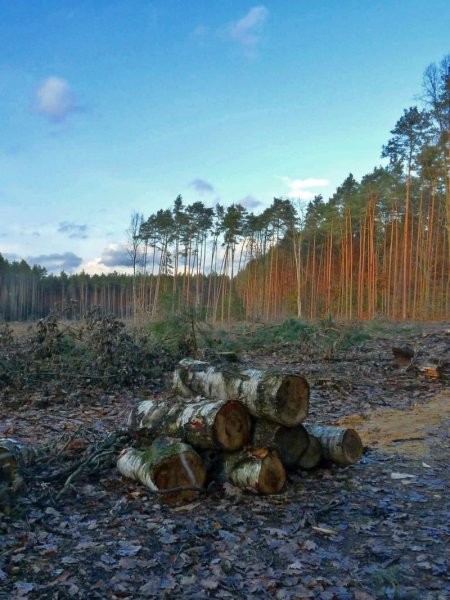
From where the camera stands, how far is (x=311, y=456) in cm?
491

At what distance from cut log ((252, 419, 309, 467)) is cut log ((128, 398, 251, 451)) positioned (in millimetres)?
112

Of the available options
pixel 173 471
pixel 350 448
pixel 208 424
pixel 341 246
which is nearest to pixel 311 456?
pixel 350 448

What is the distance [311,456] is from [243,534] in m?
1.44

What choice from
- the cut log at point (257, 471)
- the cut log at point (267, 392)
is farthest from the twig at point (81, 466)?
the cut log at point (257, 471)

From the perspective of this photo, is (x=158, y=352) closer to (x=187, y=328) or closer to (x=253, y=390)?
(x=187, y=328)

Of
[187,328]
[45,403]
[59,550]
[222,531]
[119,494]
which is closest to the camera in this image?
[59,550]

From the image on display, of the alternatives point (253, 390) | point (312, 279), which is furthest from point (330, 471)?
point (312, 279)

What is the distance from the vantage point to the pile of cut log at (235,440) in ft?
14.3

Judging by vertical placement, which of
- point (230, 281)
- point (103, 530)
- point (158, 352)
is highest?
point (230, 281)

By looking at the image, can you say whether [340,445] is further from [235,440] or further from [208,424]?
[208,424]

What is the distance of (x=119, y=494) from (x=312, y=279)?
40671mm

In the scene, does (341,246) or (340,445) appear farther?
(341,246)

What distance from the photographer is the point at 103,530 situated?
3.80 meters

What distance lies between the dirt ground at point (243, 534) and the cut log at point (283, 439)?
222 millimetres
